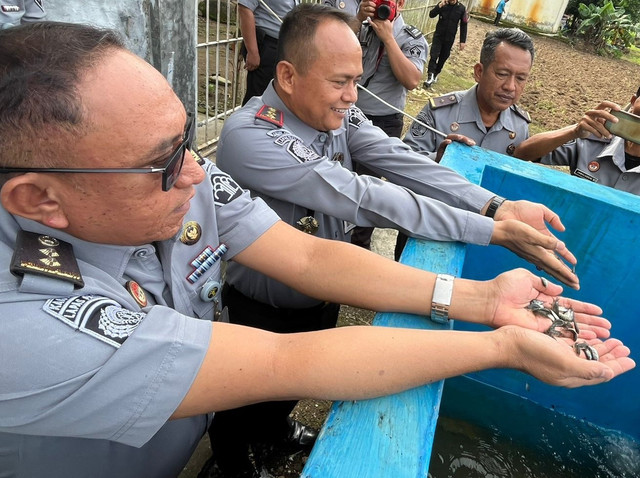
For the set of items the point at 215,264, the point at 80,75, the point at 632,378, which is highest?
the point at 80,75

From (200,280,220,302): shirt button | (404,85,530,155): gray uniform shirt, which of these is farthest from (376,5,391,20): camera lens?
(200,280,220,302): shirt button

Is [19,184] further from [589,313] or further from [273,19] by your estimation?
[273,19]

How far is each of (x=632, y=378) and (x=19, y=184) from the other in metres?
2.60

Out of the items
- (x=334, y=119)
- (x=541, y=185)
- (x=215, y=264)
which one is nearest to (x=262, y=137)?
(x=334, y=119)

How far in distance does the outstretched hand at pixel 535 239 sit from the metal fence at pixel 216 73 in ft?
7.95

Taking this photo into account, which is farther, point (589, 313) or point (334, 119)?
point (334, 119)

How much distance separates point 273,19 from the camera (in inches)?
156

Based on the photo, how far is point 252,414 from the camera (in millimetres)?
1902

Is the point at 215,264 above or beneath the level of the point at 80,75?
beneath

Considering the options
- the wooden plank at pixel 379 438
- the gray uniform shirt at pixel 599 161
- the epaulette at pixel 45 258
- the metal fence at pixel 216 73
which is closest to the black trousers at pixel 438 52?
the metal fence at pixel 216 73

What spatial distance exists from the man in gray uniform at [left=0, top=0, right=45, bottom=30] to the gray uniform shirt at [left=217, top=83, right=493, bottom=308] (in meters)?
1.18

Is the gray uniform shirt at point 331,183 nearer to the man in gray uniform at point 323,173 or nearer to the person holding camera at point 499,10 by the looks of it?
the man in gray uniform at point 323,173

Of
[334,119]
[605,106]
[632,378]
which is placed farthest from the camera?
[605,106]

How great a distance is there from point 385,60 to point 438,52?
619cm
